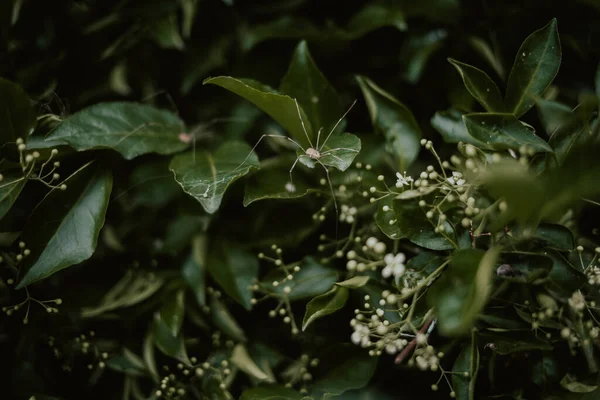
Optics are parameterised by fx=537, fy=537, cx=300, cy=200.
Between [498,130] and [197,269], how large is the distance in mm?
539

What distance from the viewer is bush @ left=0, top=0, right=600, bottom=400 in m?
0.72

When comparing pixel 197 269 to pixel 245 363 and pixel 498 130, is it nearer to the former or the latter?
pixel 245 363

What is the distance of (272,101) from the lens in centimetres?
78

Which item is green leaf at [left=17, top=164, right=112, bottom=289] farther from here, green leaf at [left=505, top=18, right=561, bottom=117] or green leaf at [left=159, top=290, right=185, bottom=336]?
green leaf at [left=505, top=18, right=561, bottom=117]

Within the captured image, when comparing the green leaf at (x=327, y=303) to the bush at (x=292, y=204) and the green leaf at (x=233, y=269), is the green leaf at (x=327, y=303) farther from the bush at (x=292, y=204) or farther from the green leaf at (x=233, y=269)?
the green leaf at (x=233, y=269)

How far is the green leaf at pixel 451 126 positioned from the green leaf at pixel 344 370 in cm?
36

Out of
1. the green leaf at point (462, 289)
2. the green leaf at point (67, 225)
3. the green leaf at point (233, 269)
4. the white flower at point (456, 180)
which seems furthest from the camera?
the green leaf at point (233, 269)

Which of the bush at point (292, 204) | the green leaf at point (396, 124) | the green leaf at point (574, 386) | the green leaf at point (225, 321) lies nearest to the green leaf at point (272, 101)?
the bush at point (292, 204)

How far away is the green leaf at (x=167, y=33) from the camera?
0.98m

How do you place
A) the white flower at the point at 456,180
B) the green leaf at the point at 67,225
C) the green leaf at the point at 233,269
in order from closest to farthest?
the white flower at the point at 456,180
the green leaf at the point at 67,225
the green leaf at the point at 233,269

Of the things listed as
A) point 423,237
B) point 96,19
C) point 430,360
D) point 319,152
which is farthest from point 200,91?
point 430,360

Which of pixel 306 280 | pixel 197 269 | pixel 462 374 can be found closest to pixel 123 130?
pixel 197 269

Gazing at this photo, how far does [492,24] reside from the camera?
98 centimetres

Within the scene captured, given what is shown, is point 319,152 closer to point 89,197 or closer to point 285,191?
point 285,191
